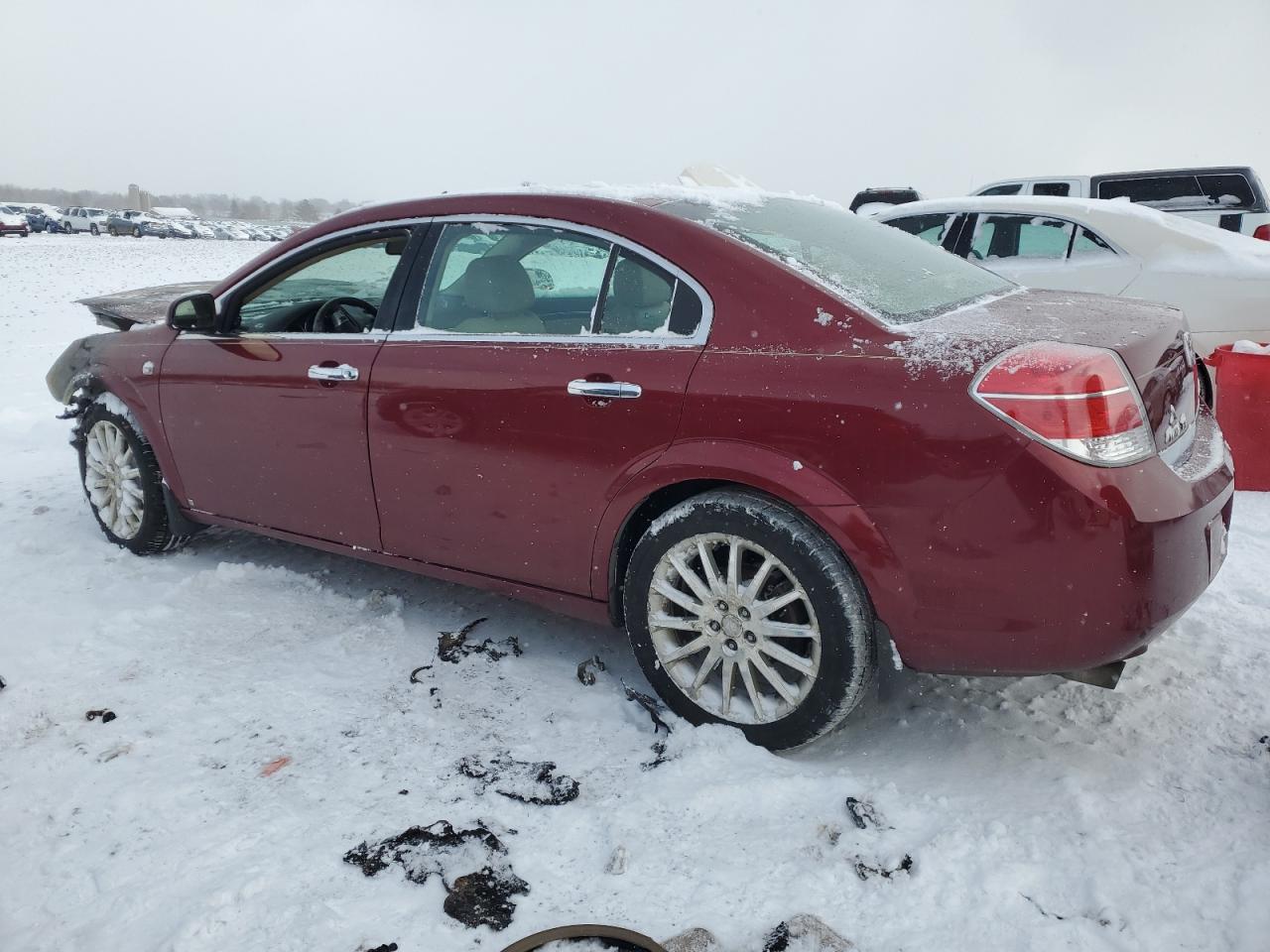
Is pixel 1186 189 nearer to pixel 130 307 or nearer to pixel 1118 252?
pixel 1118 252

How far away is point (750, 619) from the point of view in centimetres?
269

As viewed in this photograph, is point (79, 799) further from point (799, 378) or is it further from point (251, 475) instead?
point (799, 378)

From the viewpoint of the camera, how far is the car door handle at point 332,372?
3.42 meters

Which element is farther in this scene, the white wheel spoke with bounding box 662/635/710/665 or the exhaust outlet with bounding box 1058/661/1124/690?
the white wheel spoke with bounding box 662/635/710/665

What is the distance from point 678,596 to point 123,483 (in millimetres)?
3085

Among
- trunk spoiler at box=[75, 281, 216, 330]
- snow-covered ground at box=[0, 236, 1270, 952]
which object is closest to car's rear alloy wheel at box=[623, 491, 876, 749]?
snow-covered ground at box=[0, 236, 1270, 952]

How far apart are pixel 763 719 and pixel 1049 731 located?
891 millimetres

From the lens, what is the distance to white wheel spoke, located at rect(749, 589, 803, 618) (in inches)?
103

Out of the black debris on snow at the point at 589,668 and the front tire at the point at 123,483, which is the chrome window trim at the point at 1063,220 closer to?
the black debris on snow at the point at 589,668

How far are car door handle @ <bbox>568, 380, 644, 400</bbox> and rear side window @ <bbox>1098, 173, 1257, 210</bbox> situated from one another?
1002 cm

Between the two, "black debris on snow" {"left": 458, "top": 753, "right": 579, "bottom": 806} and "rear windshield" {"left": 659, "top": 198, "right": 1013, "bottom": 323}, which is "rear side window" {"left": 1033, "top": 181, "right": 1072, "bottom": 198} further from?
"black debris on snow" {"left": 458, "top": 753, "right": 579, "bottom": 806}

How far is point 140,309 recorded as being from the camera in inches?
193

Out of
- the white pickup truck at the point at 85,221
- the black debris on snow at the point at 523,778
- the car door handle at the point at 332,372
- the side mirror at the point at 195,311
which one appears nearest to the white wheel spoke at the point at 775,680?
the black debris on snow at the point at 523,778

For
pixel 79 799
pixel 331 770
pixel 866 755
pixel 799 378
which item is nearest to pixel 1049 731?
pixel 866 755
